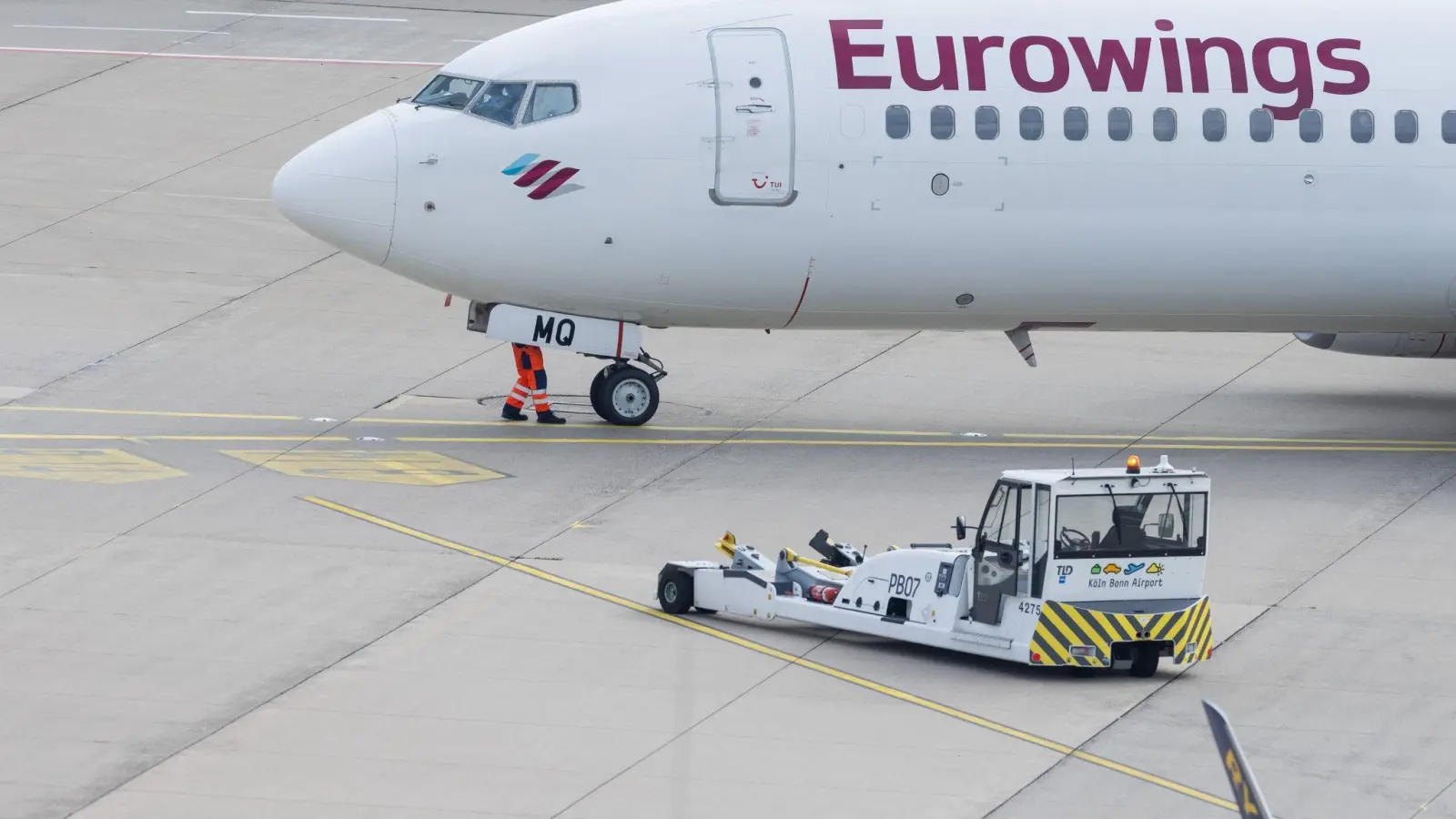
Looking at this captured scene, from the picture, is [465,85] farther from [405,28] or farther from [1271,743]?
[405,28]

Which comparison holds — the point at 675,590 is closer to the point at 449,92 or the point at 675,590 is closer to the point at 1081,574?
the point at 1081,574

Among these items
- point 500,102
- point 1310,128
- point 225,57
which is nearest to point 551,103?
point 500,102

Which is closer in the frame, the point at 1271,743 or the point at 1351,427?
the point at 1271,743

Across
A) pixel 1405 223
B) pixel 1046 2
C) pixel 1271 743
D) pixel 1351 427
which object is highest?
pixel 1046 2

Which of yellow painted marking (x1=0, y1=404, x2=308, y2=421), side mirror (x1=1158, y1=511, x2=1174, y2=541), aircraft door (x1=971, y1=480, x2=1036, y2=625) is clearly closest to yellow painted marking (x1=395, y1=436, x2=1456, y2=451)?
yellow painted marking (x1=0, y1=404, x2=308, y2=421)

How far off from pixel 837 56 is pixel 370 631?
31.8 feet

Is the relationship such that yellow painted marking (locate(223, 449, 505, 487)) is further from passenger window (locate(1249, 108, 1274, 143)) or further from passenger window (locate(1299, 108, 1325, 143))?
passenger window (locate(1299, 108, 1325, 143))

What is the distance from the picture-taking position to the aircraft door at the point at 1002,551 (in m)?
20.5

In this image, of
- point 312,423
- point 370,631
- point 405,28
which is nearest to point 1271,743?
point 370,631

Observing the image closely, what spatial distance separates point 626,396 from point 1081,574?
9499 mm

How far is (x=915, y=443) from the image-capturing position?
93.5ft

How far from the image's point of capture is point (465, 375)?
3111 cm

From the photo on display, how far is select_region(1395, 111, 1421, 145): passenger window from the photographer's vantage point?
2792cm

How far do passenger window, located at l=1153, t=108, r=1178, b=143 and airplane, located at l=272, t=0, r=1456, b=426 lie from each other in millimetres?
22
